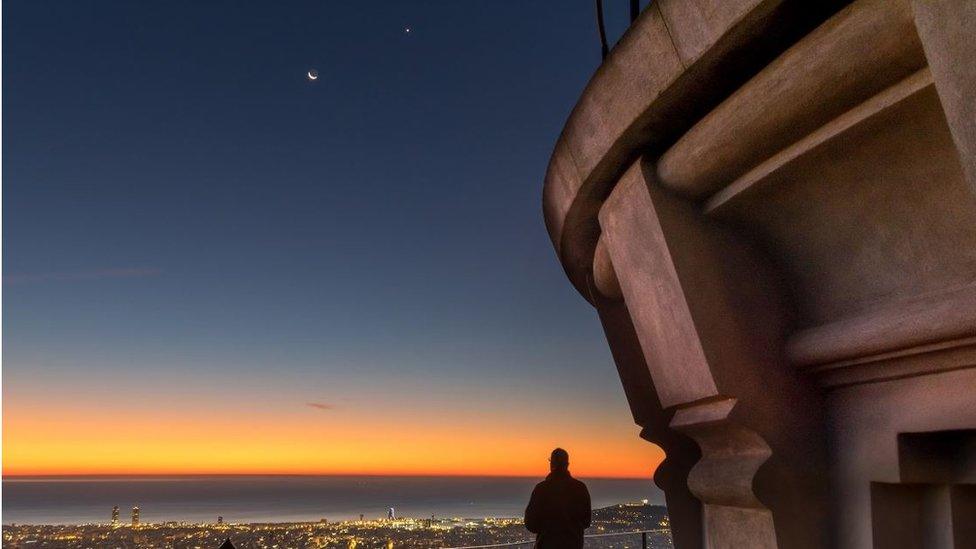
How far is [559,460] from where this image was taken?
594cm

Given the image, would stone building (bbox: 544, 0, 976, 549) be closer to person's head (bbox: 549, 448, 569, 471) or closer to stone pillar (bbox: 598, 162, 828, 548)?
stone pillar (bbox: 598, 162, 828, 548)

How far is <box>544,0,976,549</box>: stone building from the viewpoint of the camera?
2.30 metres

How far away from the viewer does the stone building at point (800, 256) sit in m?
2.30

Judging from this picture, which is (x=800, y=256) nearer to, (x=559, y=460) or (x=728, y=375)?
(x=728, y=375)

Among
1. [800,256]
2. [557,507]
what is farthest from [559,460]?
[800,256]

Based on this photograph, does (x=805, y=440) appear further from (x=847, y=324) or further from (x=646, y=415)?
(x=646, y=415)

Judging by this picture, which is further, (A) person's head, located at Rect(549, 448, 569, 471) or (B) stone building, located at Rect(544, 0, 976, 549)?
(A) person's head, located at Rect(549, 448, 569, 471)

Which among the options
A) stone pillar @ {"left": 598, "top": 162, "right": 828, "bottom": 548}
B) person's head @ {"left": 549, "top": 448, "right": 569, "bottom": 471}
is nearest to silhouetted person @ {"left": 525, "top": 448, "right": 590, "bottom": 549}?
person's head @ {"left": 549, "top": 448, "right": 569, "bottom": 471}

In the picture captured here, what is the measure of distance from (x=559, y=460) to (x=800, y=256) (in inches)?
137

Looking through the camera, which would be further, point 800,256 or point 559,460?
point 559,460

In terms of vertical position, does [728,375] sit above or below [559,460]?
above

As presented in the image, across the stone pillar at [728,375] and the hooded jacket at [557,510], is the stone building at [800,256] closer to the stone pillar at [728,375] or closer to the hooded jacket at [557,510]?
the stone pillar at [728,375]

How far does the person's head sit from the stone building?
2.67 metres

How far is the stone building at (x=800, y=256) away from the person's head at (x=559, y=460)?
2670 mm
